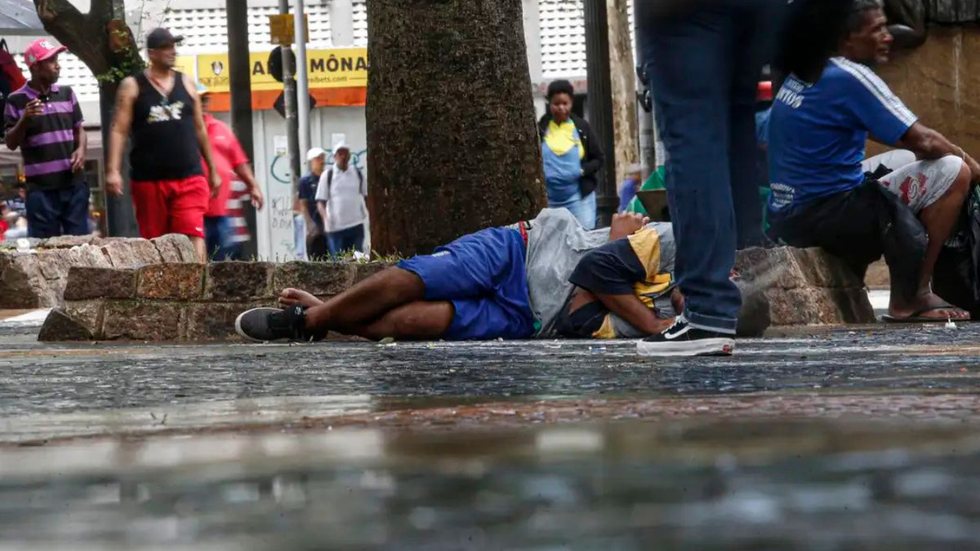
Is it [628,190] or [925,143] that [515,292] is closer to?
[925,143]

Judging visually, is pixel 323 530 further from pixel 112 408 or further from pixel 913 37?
pixel 913 37

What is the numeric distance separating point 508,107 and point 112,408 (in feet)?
15.6

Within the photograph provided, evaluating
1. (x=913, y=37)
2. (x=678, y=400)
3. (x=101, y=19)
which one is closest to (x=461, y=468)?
(x=678, y=400)

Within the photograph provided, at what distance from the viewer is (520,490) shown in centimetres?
209

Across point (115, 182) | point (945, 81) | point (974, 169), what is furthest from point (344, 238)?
point (974, 169)

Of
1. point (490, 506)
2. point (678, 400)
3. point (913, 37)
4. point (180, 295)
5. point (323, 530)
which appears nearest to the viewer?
point (323, 530)

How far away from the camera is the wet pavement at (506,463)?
184 cm

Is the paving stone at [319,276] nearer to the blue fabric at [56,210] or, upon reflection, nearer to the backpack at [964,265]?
the backpack at [964,265]

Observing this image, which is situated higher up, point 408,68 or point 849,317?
point 408,68

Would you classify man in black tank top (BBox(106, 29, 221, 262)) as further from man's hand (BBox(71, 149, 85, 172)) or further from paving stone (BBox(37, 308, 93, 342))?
paving stone (BBox(37, 308, 93, 342))

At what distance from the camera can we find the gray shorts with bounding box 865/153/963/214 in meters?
8.27

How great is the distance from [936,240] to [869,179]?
414 millimetres

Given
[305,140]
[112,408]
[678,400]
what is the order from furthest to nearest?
[305,140]
[112,408]
[678,400]

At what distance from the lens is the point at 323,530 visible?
1860mm
